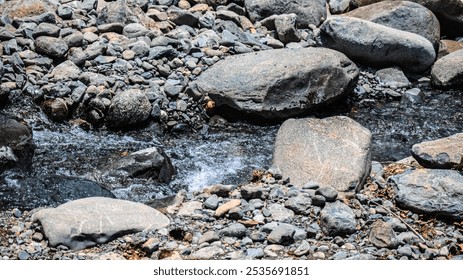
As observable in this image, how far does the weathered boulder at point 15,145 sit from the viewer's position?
603cm

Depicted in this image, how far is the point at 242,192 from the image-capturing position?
17.1ft

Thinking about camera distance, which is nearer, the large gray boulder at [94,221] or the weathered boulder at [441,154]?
the large gray boulder at [94,221]

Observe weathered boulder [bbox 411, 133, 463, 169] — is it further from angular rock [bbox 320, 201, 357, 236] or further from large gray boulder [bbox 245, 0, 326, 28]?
large gray boulder [bbox 245, 0, 326, 28]

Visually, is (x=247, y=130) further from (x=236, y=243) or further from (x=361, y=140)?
(x=236, y=243)

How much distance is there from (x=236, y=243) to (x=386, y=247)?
1004mm

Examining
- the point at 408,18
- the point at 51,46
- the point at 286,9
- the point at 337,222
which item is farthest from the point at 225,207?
the point at 408,18

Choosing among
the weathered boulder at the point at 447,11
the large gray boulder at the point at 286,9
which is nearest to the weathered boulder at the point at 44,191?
the large gray boulder at the point at 286,9

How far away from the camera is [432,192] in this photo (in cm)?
515

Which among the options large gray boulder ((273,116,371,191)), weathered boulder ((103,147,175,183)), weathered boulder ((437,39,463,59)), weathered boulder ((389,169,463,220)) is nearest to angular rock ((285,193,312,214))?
large gray boulder ((273,116,371,191))

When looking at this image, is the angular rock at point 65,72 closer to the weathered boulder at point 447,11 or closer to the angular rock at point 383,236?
the angular rock at point 383,236

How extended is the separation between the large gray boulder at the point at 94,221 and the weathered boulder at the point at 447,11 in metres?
6.04

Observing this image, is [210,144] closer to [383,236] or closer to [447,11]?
[383,236]

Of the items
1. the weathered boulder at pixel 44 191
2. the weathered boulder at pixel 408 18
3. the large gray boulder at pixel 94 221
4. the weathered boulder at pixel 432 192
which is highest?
the large gray boulder at pixel 94 221

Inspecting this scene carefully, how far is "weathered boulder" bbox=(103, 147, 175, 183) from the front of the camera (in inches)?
242
